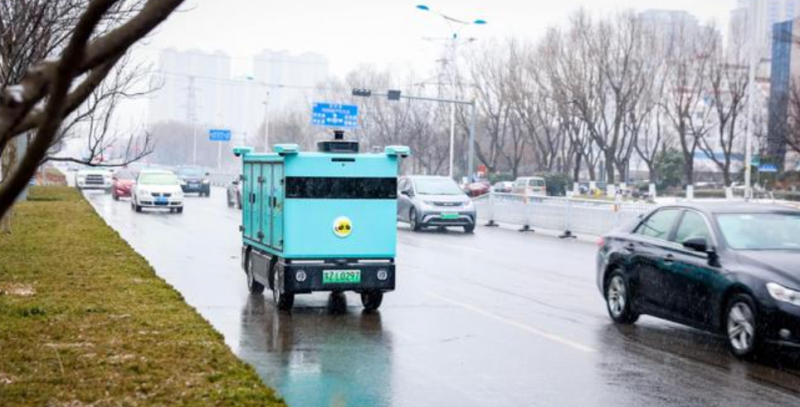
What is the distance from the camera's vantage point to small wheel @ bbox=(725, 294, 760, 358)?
30.9 ft

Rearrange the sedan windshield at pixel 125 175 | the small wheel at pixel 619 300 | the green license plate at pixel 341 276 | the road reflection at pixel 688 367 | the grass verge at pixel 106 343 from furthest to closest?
the sedan windshield at pixel 125 175 < the green license plate at pixel 341 276 < the small wheel at pixel 619 300 < the road reflection at pixel 688 367 < the grass verge at pixel 106 343

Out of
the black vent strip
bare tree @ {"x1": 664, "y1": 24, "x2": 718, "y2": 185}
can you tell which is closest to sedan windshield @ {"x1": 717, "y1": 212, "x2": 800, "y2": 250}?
the black vent strip

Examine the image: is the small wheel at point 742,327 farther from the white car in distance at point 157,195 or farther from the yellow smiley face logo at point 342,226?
the white car in distance at point 157,195

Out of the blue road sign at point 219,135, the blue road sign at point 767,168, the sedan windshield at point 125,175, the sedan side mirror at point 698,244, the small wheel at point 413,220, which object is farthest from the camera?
the blue road sign at point 219,135

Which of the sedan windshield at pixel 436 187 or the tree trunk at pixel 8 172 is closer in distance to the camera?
the tree trunk at pixel 8 172

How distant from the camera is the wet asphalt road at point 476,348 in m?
8.10

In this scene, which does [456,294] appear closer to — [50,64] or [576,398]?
[576,398]

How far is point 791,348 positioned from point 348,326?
183 inches

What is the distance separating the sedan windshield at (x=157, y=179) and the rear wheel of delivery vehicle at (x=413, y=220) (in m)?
10.8

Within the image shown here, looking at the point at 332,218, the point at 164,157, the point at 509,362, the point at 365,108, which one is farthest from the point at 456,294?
the point at 164,157

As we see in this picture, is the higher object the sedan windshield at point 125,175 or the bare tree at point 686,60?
the bare tree at point 686,60

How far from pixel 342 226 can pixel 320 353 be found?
288 centimetres

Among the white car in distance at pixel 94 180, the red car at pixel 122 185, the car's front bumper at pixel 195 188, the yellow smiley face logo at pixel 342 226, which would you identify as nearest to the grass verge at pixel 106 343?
the yellow smiley face logo at pixel 342 226

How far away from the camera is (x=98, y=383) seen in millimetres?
7238
